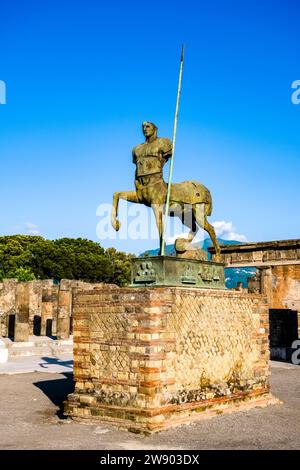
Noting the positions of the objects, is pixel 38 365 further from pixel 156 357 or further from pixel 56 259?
pixel 56 259

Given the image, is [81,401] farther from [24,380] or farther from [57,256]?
[57,256]

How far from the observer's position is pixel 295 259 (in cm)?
2288

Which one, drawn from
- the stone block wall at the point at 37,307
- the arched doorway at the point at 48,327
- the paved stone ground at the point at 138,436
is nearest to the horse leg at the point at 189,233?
the paved stone ground at the point at 138,436

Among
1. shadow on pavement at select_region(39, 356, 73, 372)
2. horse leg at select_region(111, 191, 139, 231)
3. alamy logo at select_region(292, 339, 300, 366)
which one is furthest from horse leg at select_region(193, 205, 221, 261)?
alamy logo at select_region(292, 339, 300, 366)

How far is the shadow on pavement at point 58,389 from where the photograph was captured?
33.8 ft

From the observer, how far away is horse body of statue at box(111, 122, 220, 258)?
8.95 meters

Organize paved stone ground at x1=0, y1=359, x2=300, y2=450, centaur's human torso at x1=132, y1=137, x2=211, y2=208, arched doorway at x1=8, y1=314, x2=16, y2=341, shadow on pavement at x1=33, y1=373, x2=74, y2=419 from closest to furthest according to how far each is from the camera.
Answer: paved stone ground at x1=0, y1=359, x2=300, y2=450
centaur's human torso at x1=132, y1=137, x2=211, y2=208
shadow on pavement at x1=33, y1=373, x2=74, y2=419
arched doorway at x1=8, y1=314, x2=16, y2=341

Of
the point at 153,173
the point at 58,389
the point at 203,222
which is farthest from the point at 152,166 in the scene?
the point at 58,389

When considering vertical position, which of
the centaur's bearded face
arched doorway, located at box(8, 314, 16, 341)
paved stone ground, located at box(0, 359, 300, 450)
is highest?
the centaur's bearded face

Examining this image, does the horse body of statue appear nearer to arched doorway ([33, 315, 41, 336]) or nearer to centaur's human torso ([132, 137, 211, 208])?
centaur's human torso ([132, 137, 211, 208])

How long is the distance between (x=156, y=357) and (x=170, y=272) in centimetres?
134

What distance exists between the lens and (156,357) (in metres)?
7.51
